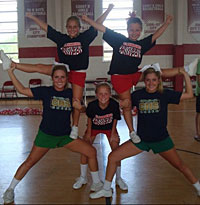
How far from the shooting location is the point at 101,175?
3.57 meters

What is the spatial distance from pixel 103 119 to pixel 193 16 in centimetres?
845

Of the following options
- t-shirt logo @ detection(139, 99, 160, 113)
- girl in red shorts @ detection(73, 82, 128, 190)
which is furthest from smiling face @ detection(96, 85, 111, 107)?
t-shirt logo @ detection(139, 99, 160, 113)

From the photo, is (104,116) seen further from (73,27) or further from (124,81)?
(73,27)

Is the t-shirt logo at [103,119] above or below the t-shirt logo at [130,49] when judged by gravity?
below

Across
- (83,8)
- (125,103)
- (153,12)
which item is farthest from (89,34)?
(153,12)

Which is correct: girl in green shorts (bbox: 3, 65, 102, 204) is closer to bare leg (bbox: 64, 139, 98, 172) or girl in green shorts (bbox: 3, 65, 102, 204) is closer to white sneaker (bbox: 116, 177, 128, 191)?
bare leg (bbox: 64, 139, 98, 172)

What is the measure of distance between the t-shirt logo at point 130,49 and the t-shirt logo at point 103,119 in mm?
709

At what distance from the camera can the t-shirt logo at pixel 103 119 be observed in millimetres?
3098

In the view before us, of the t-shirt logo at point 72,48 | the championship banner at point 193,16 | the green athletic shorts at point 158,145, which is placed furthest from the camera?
the championship banner at point 193,16

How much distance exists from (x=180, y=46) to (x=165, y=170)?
23.9ft

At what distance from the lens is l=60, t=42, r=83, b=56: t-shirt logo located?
3.35 m

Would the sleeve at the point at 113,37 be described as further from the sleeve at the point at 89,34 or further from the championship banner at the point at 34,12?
the championship banner at the point at 34,12

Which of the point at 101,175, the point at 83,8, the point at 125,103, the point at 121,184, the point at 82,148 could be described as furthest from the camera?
the point at 83,8

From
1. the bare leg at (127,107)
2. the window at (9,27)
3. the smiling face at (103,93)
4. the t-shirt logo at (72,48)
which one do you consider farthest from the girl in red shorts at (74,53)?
the window at (9,27)
